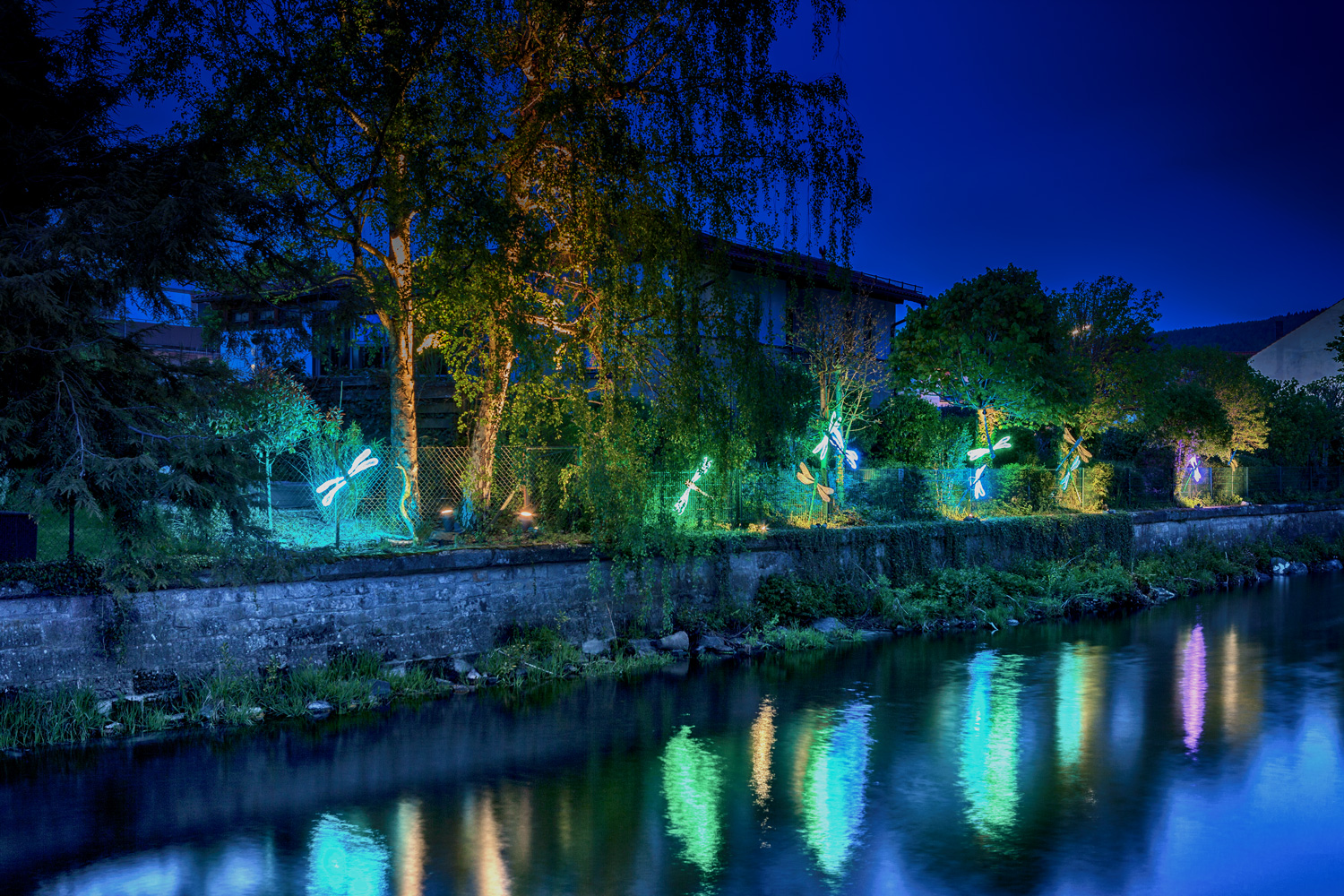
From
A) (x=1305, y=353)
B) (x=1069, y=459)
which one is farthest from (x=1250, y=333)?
(x=1069, y=459)

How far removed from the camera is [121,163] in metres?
11.2

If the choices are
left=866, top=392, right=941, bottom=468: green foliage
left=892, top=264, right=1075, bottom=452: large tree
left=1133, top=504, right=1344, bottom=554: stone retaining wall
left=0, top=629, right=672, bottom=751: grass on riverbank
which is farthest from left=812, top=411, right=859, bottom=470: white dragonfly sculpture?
left=1133, top=504, right=1344, bottom=554: stone retaining wall

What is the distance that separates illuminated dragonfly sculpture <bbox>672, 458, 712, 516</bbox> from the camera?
59.6ft

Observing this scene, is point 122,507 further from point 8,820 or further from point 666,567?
point 666,567

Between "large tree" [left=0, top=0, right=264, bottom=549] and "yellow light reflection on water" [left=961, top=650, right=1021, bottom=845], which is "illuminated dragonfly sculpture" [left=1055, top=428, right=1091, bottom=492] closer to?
"yellow light reflection on water" [left=961, top=650, right=1021, bottom=845]

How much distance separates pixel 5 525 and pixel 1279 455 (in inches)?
1756

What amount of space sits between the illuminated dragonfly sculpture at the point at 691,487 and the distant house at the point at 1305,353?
152 feet

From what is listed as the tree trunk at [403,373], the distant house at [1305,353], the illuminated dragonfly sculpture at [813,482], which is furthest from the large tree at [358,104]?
the distant house at [1305,353]

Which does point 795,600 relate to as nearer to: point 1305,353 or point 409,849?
point 409,849

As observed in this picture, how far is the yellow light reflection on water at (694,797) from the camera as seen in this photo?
7867 millimetres

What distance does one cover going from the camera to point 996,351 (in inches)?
1107

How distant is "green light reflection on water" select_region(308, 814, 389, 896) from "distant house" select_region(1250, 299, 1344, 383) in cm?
5646

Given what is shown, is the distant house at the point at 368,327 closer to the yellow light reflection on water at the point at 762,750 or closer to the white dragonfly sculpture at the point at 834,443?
the white dragonfly sculpture at the point at 834,443

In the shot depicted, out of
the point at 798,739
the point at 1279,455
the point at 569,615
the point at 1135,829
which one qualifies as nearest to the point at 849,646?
the point at 569,615
